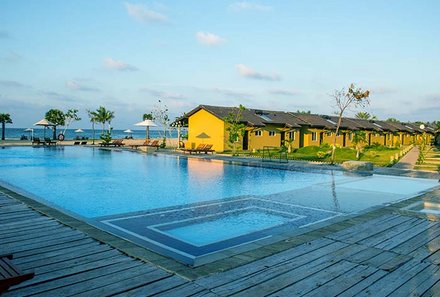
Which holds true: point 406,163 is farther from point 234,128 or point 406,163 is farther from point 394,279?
point 394,279

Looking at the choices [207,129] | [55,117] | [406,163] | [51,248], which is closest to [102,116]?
[55,117]

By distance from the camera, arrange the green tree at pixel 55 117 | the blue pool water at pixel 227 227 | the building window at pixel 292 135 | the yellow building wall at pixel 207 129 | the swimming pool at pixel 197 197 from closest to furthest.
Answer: the blue pool water at pixel 227 227 → the swimming pool at pixel 197 197 → the yellow building wall at pixel 207 129 → the building window at pixel 292 135 → the green tree at pixel 55 117

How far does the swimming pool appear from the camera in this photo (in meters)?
8.16

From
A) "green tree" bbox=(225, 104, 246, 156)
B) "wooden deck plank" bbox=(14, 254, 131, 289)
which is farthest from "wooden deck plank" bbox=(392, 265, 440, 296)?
"green tree" bbox=(225, 104, 246, 156)

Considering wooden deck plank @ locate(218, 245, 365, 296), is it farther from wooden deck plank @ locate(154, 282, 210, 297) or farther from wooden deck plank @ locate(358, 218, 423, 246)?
wooden deck plank @ locate(358, 218, 423, 246)

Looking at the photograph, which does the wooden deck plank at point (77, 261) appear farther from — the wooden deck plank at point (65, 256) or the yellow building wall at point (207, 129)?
the yellow building wall at point (207, 129)

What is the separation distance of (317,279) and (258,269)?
0.83 m

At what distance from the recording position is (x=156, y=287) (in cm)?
433

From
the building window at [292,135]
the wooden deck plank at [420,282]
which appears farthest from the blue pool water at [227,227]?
the building window at [292,135]

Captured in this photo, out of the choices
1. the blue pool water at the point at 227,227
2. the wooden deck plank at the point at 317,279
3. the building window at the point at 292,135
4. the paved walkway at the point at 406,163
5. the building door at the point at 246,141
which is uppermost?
the building window at the point at 292,135

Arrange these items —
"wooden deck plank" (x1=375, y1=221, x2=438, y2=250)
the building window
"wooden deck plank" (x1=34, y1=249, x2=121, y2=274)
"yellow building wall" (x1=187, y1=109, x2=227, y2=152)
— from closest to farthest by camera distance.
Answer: "wooden deck plank" (x1=34, y1=249, x2=121, y2=274) < "wooden deck plank" (x1=375, y1=221, x2=438, y2=250) < "yellow building wall" (x1=187, y1=109, x2=227, y2=152) < the building window

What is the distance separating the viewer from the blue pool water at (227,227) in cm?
802

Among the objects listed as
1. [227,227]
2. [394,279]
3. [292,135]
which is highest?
[292,135]

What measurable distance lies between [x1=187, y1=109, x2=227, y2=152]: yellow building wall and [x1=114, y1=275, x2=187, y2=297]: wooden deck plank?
99.4ft
